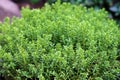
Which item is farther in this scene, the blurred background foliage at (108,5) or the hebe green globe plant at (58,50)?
the blurred background foliage at (108,5)

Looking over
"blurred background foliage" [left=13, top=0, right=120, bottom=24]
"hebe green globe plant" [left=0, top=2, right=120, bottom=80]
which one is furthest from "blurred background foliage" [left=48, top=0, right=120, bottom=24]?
"hebe green globe plant" [left=0, top=2, right=120, bottom=80]

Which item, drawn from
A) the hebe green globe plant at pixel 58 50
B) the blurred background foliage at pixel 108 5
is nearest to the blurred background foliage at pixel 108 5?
the blurred background foliage at pixel 108 5

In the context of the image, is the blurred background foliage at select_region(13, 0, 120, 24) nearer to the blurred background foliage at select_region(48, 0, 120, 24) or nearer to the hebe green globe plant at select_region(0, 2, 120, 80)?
the blurred background foliage at select_region(48, 0, 120, 24)

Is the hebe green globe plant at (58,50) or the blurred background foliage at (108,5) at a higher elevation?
the blurred background foliage at (108,5)

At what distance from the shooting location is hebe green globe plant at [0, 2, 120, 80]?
8.20ft

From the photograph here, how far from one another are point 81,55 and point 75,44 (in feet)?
0.94

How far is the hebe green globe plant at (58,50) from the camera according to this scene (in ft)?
8.20

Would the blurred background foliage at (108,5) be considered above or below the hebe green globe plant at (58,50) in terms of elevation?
above

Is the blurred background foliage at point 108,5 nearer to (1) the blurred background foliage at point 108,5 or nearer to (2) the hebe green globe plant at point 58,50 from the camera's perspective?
(1) the blurred background foliage at point 108,5

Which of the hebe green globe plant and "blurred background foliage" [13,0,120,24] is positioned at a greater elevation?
"blurred background foliage" [13,0,120,24]

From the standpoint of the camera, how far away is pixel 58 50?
2.61 meters

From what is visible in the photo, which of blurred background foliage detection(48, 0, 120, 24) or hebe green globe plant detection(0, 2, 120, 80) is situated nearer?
hebe green globe plant detection(0, 2, 120, 80)

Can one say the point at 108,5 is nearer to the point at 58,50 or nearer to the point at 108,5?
the point at 108,5

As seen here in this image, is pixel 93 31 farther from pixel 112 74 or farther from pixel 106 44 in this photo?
pixel 112 74
